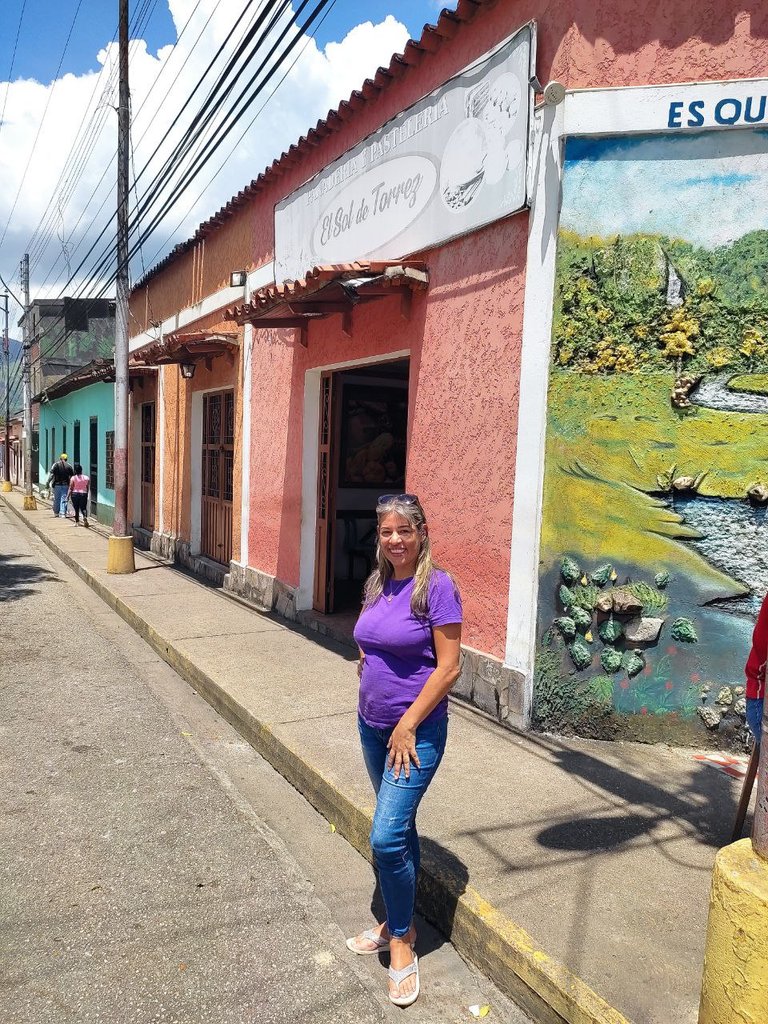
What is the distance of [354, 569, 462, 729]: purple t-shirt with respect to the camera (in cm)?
261

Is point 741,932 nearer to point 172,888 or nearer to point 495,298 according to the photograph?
point 172,888

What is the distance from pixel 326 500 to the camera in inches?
319

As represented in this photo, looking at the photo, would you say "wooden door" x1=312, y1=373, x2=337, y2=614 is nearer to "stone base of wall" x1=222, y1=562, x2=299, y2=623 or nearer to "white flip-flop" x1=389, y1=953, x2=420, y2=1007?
"stone base of wall" x1=222, y1=562, x2=299, y2=623

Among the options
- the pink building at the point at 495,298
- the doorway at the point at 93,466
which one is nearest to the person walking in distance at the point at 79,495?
the doorway at the point at 93,466

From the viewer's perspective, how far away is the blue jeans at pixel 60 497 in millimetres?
20778

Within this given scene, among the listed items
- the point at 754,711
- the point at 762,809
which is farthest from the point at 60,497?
the point at 762,809

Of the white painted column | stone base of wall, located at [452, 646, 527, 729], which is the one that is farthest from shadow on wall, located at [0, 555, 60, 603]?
the white painted column

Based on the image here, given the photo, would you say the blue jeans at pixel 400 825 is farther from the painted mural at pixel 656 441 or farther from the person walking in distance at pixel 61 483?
the person walking in distance at pixel 61 483

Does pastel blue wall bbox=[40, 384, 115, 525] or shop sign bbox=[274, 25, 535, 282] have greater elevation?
shop sign bbox=[274, 25, 535, 282]

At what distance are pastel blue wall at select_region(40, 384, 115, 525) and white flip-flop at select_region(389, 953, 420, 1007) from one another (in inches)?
631

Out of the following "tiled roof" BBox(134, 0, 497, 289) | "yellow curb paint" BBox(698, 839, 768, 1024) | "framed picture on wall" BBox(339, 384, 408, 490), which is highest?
"tiled roof" BBox(134, 0, 497, 289)

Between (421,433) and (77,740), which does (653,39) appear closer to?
(421,433)

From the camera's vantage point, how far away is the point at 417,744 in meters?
2.63

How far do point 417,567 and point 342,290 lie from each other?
4.12 metres
